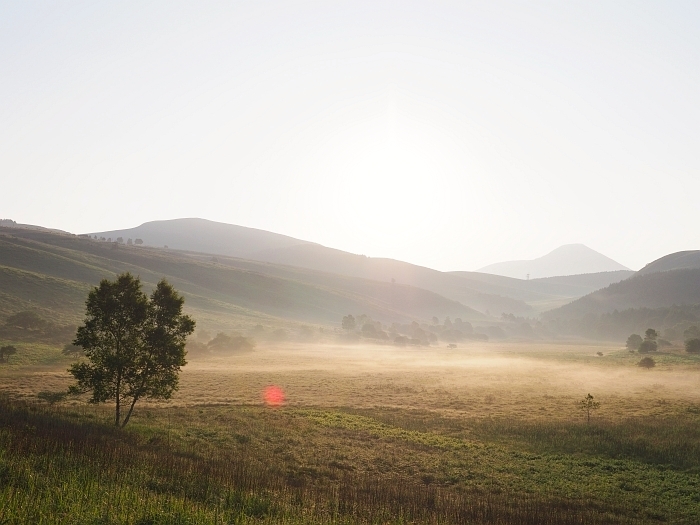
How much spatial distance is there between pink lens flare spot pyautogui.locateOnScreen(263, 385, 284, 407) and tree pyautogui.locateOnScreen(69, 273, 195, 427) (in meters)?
17.3

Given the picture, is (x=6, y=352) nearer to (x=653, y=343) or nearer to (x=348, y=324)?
(x=348, y=324)

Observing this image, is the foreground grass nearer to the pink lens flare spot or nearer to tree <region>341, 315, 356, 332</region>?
the pink lens flare spot

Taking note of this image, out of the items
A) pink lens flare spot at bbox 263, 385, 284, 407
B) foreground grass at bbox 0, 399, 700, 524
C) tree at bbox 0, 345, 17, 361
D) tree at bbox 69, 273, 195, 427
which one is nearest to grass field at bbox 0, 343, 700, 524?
foreground grass at bbox 0, 399, 700, 524

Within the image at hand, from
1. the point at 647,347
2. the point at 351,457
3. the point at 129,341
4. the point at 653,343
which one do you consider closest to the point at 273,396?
the point at 129,341

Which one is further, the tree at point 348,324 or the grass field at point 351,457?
the tree at point 348,324

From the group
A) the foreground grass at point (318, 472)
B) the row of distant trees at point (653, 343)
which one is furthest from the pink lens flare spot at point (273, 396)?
the row of distant trees at point (653, 343)

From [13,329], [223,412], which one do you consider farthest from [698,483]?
[13,329]

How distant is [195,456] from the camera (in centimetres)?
2472

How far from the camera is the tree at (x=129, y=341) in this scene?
30.4 m

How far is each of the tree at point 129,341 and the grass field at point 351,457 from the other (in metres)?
2.71

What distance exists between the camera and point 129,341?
1246 inches

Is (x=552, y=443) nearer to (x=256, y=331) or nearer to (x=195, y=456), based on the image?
(x=195, y=456)

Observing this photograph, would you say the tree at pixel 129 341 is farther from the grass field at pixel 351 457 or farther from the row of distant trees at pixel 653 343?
the row of distant trees at pixel 653 343

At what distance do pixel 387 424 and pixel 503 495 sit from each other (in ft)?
58.2
